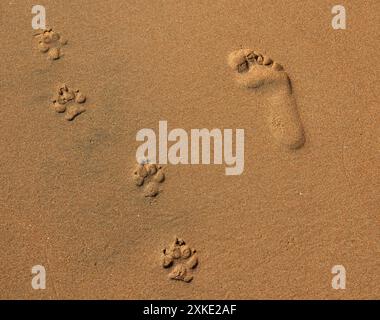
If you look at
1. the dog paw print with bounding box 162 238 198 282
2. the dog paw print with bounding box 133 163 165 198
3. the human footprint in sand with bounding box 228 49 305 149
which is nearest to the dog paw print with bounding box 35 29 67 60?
the dog paw print with bounding box 133 163 165 198

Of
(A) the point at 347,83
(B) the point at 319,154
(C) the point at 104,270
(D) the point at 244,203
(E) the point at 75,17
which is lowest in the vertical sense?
(C) the point at 104,270

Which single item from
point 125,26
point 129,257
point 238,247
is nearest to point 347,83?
point 238,247

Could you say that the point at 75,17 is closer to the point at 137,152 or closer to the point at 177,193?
the point at 137,152

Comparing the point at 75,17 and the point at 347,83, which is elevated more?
the point at 75,17

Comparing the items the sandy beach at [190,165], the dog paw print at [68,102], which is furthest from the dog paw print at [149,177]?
the dog paw print at [68,102]

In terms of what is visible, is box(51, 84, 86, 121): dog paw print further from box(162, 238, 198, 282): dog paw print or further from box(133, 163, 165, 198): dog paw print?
box(162, 238, 198, 282): dog paw print

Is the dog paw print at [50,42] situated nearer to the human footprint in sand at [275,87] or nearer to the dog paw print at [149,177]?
the dog paw print at [149,177]
